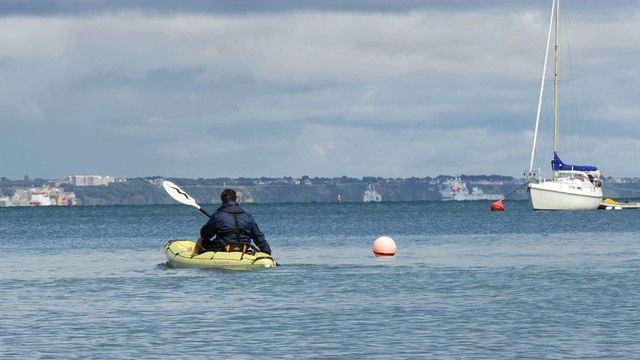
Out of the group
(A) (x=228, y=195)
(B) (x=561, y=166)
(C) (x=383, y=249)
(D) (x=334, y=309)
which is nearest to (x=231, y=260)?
(A) (x=228, y=195)

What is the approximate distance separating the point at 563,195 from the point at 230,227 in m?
76.8

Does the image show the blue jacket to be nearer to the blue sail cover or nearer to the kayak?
the kayak

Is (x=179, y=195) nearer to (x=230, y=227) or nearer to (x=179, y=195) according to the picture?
(x=179, y=195)

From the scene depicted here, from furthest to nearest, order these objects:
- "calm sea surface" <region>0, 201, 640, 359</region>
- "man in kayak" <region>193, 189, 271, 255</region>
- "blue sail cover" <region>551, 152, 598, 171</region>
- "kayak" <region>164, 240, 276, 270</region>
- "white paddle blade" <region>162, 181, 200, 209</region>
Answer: "blue sail cover" <region>551, 152, 598, 171</region> < "white paddle blade" <region>162, 181, 200, 209</region> < "kayak" <region>164, 240, 276, 270</region> < "man in kayak" <region>193, 189, 271, 255</region> < "calm sea surface" <region>0, 201, 640, 359</region>

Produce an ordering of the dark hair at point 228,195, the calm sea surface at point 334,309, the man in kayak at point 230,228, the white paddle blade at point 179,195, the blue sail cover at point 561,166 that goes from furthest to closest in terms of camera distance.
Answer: the blue sail cover at point 561,166 < the white paddle blade at point 179,195 < the man in kayak at point 230,228 < the dark hair at point 228,195 < the calm sea surface at point 334,309

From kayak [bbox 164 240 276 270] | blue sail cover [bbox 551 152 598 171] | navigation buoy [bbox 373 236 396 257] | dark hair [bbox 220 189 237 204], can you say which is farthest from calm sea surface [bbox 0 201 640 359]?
blue sail cover [bbox 551 152 598 171]

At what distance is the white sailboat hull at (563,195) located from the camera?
343 ft

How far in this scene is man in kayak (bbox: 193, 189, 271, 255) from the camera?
3125cm

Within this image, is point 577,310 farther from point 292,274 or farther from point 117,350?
point 292,274

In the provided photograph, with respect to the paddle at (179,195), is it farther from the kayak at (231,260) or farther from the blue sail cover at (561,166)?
the blue sail cover at (561,166)

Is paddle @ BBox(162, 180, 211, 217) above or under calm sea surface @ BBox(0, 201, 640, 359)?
above


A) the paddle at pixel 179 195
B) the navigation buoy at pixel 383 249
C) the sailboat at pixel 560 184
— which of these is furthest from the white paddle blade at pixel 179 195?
the sailboat at pixel 560 184

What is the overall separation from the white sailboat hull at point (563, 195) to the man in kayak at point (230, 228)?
74837mm

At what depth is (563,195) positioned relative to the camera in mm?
104500
